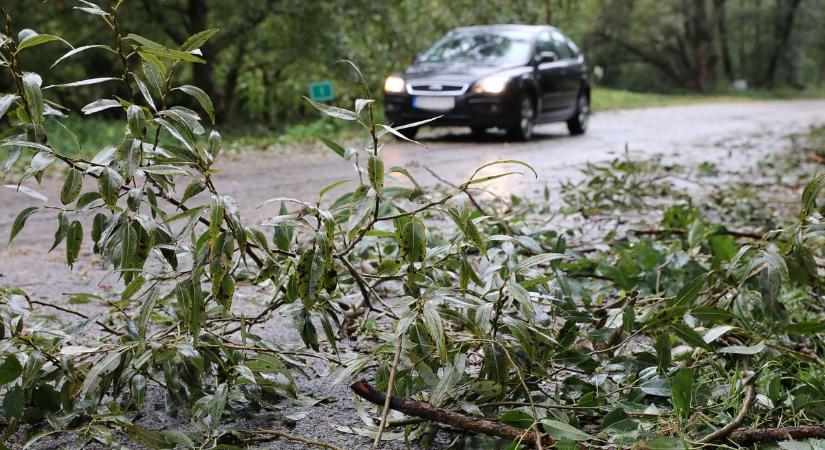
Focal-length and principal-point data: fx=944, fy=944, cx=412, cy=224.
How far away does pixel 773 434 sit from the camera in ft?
6.12

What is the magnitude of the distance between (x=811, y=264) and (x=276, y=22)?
44.4 ft

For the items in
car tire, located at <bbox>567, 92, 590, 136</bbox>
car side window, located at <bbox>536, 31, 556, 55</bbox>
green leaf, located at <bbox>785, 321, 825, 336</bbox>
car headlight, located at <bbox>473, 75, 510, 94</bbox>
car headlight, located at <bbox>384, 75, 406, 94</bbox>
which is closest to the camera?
green leaf, located at <bbox>785, 321, 825, 336</bbox>

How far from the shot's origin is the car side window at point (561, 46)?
584 inches

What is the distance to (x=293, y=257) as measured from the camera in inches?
87.1

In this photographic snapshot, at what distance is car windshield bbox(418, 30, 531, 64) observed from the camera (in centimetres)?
1345

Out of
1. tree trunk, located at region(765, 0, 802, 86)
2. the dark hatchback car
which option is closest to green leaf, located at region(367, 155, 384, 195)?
the dark hatchback car

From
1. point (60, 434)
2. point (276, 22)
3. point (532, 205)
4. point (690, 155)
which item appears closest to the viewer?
point (60, 434)

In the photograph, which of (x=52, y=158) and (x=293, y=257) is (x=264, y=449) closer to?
(x=293, y=257)

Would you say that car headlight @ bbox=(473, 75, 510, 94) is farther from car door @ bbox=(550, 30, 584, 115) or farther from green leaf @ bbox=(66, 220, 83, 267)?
green leaf @ bbox=(66, 220, 83, 267)

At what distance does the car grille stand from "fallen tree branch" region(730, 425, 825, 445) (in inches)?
420

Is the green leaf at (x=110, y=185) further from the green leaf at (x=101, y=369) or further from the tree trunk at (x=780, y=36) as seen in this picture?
the tree trunk at (x=780, y=36)

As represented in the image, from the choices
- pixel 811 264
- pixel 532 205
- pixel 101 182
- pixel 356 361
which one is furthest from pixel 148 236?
pixel 532 205

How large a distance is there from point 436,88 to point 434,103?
0.21 metres

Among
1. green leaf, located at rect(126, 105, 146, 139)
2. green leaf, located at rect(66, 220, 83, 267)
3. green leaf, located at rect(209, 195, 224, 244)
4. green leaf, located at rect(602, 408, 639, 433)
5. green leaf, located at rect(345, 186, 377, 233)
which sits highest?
green leaf, located at rect(126, 105, 146, 139)
